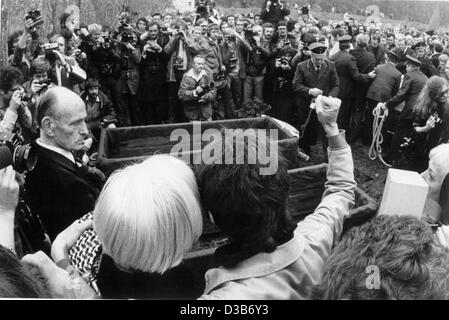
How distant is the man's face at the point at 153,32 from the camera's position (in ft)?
9.95

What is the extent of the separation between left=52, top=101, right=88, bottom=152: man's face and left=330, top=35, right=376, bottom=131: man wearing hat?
46.8 inches

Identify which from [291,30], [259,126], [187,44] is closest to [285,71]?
[291,30]

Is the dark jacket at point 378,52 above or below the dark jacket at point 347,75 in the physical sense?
above

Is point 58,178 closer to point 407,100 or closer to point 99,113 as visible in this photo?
point 99,113

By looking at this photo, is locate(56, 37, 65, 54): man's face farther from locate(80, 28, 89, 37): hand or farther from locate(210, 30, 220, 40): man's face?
locate(210, 30, 220, 40): man's face

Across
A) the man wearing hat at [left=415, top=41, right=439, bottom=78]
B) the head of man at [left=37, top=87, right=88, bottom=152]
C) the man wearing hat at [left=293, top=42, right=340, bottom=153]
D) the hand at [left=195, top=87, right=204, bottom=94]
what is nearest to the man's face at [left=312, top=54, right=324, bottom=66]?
the man wearing hat at [left=293, top=42, right=340, bottom=153]

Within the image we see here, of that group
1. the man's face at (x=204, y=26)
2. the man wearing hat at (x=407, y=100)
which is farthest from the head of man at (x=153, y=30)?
the man wearing hat at (x=407, y=100)

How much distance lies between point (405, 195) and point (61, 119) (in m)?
0.98

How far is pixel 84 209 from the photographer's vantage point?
1.29m

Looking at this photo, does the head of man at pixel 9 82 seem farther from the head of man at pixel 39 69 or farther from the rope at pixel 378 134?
the rope at pixel 378 134

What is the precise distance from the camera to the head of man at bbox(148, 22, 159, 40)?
2.88 meters

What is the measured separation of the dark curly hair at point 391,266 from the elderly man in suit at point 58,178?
81 cm
